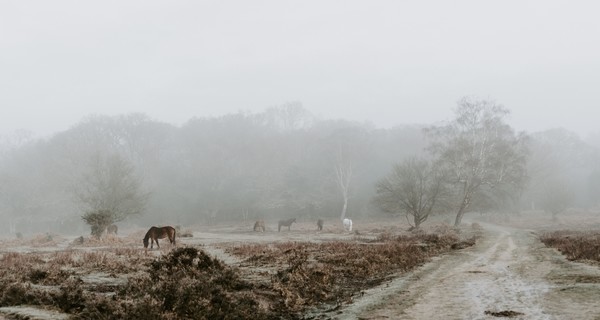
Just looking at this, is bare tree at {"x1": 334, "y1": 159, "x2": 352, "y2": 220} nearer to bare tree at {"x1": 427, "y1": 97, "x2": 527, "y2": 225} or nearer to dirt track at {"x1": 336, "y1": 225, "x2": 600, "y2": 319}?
bare tree at {"x1": 427, "y1": 97, "x2": 527, "y2": 225}

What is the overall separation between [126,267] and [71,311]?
612 cm

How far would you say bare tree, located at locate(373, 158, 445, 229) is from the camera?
128 ft

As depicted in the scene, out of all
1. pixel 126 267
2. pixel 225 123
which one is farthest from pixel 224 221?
pixel 126 267

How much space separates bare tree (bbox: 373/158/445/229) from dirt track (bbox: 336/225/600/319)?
24005 millimetres

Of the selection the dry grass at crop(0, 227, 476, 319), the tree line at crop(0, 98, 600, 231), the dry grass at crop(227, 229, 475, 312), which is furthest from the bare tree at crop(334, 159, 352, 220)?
the dry grass at crop(0, 227, 476, 319)

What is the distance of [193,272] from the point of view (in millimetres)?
11359

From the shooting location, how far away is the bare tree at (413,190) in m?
39.0


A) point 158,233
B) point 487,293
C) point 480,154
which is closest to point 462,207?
point 480,154

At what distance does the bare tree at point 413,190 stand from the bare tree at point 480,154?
5.33 m

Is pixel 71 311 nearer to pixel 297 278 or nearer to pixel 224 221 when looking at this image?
pixel 297 278

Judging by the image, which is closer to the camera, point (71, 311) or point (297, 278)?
point (71, 311)

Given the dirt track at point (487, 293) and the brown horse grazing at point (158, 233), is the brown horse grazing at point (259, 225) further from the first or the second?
the dirt track at point (487, 293)

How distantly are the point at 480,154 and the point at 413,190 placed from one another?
12.0 metres

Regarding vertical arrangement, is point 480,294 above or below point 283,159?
below
